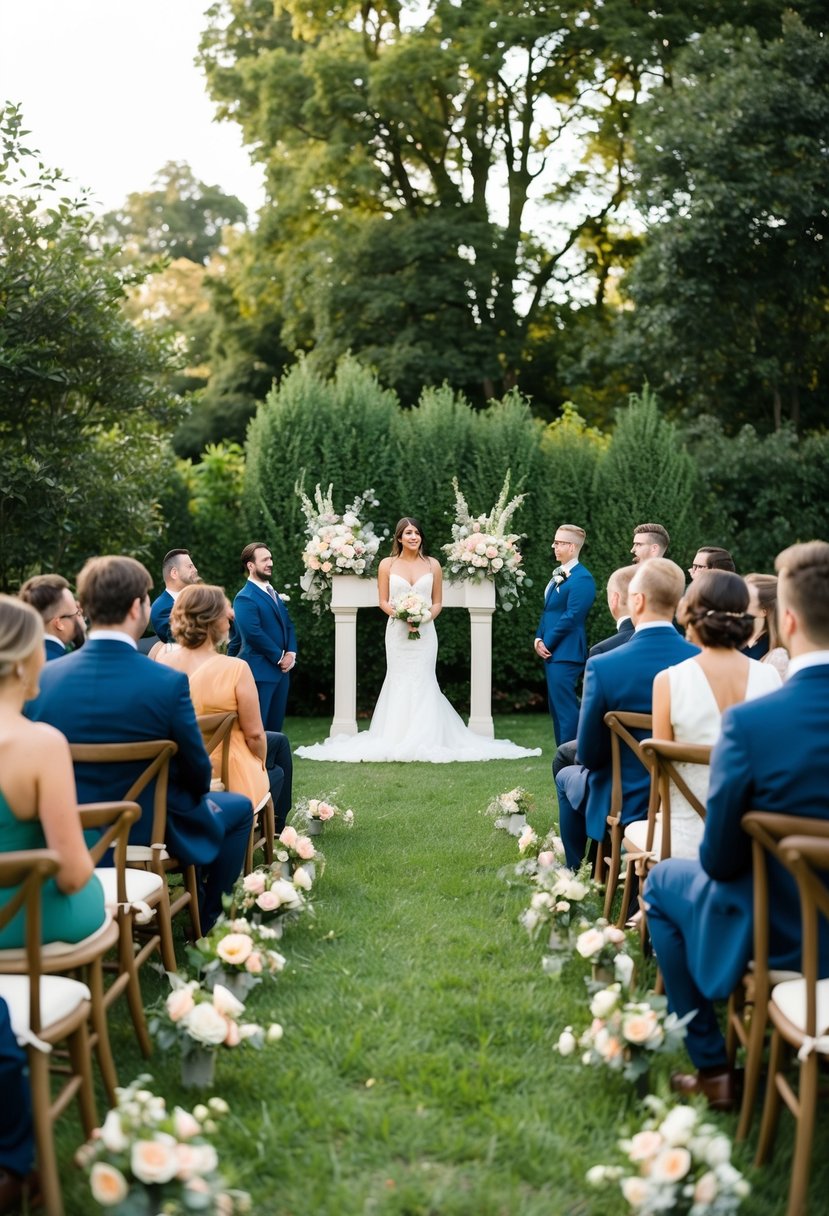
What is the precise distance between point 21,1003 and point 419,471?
41.4 ft

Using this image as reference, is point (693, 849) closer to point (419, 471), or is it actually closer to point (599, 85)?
point (419, 471)

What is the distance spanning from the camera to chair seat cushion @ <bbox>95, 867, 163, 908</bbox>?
384 cm

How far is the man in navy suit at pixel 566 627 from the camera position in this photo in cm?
981

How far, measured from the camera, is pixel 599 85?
73.4ft

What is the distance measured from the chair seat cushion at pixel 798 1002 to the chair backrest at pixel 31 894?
1.87 m

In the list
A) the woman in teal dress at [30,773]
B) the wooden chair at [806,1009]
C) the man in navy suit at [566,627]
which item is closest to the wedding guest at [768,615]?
the wooden chair at [806,1009]

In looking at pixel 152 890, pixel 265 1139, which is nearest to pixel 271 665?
Result: pixel 152 890

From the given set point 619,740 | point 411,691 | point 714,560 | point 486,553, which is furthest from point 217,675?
point 486,553

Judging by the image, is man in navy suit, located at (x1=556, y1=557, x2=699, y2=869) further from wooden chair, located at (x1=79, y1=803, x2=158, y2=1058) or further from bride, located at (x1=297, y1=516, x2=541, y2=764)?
bride, located at (x1=297, y1=516, x2=541, y2=764)

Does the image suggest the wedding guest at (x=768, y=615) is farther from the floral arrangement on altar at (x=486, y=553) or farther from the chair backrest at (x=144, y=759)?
the floral arrangement on altar at (x=486, y=553)

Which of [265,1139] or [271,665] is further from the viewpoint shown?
[271,665]

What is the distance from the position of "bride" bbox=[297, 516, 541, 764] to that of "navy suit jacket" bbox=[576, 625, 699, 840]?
20.8ft

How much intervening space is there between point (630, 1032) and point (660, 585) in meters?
2.16

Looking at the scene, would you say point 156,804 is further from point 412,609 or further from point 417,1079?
point 412,609
